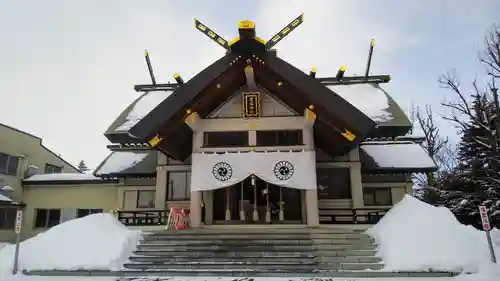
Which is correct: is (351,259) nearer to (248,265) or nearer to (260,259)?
(260,259)

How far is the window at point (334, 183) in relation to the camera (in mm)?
15148

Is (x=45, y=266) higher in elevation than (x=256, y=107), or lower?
lower

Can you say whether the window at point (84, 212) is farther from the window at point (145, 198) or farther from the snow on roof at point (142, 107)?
the snow on roof at point (142, 107)

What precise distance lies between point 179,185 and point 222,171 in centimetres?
375

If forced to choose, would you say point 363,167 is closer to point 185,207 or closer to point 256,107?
point 256,107

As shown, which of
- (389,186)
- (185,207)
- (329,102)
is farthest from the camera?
(389,186)

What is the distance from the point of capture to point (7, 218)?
67.6ft

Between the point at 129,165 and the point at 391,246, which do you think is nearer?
the point at 391,246

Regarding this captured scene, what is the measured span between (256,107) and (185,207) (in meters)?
5.62

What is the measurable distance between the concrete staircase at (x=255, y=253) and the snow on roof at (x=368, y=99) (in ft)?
21.8

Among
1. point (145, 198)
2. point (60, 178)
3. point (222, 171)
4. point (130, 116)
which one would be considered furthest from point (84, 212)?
point (222, 171)

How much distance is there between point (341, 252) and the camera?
1009 centimetres

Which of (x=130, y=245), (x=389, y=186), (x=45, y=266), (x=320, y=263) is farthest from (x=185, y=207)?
(x=389, y=186)

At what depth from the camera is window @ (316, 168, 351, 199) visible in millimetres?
15148
